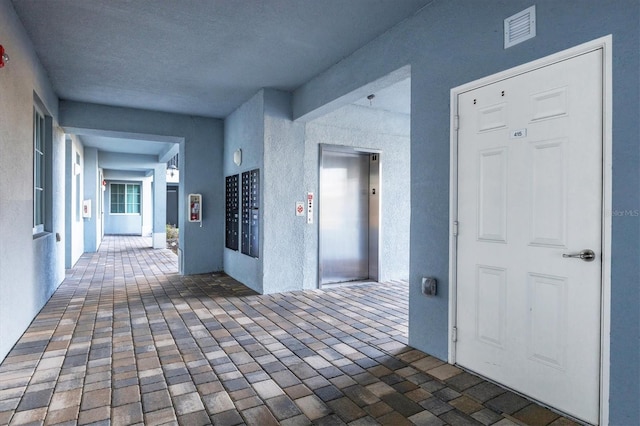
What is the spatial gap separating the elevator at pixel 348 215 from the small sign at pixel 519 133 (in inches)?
127

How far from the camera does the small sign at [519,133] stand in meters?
2.29

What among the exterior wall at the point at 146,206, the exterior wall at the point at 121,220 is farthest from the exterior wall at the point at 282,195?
the exterior wall at the point at 121,220

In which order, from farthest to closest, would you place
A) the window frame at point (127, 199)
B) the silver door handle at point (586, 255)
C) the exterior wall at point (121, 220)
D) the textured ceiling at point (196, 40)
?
the window frame at point (127, 199), the exterior wall at point (121, 220), the textured ceiling at point (196, 40), the silver door handle at point (586, 255)

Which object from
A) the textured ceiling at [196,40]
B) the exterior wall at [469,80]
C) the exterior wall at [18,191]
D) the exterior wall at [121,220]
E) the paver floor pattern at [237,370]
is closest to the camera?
the exterior wall at [469,80]

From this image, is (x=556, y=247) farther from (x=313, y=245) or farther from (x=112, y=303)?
(x=112, y=303)

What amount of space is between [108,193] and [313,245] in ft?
45.8

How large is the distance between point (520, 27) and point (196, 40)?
8.93ft

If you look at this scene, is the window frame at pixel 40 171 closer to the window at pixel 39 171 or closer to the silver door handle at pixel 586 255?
the window at pixel 39 171

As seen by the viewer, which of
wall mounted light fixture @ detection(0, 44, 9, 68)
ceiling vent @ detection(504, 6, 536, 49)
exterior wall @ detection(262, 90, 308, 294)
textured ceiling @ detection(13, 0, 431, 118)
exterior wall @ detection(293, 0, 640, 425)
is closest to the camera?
exterior wall @ detection(293, 0, 640, 425)

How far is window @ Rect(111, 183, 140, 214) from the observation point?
1622cm

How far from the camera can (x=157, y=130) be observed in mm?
6152

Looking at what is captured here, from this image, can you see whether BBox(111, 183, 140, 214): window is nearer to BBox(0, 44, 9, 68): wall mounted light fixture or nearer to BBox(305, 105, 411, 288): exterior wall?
BBox(305, 105, 411, 288): exterior wall

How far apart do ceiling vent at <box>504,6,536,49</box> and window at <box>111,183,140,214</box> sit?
16872mm

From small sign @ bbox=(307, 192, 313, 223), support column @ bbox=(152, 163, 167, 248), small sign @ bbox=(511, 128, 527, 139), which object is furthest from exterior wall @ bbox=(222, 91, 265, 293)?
support column @ bbox=(152, 163, 167, 248)
